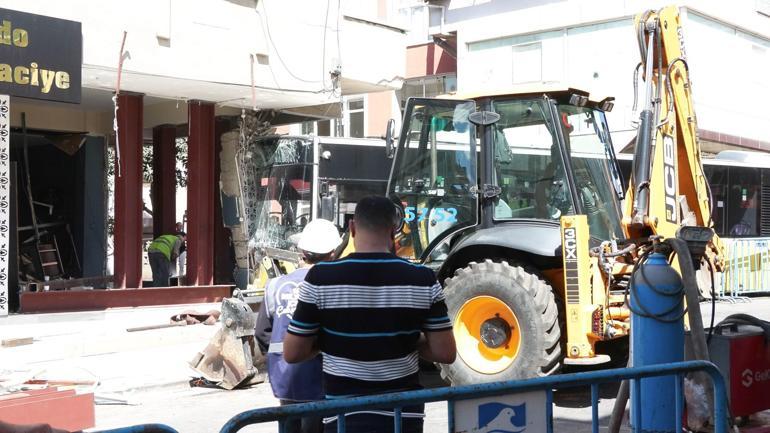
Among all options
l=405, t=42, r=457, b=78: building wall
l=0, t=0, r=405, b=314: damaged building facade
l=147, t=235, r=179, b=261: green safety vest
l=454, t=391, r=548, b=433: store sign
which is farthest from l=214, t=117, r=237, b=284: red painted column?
l=454, t=391, r=548, b=433: store sign

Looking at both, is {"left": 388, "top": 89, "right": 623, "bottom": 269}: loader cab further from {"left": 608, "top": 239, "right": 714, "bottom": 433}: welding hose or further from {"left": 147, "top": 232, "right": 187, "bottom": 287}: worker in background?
{"left": 147, "top": 232, "right": 187, "bottom": 287}: worker in background

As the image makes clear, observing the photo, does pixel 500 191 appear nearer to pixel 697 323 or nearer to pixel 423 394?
pixel 697 323

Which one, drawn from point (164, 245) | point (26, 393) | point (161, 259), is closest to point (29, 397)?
point (26, 393)

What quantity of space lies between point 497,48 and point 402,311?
80.4 ft

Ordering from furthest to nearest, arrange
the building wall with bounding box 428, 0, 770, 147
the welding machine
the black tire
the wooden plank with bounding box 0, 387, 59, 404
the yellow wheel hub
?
the building wall with bounding box 428, 0, 770, 147, the yellow wheel hub, the black tire, the wooden plank with bounding box 0, 387, 59, 404, the welding machine

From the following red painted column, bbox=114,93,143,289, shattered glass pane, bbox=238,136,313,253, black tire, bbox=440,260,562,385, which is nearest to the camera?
black tire, bbox=440,260,562,385

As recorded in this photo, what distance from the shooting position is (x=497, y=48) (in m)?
27.6

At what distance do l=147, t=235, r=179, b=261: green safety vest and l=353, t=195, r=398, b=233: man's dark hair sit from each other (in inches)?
569

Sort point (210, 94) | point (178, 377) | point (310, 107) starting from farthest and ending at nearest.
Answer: point (310, 107)
point (210, 94)
point (178, 377)

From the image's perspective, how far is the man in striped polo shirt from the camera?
3863 millimetres

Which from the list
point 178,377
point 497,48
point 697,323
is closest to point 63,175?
point 178,377

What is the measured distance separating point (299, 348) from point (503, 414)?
0.89 metres

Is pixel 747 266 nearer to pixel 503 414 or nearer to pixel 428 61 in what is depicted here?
pixel 428 61

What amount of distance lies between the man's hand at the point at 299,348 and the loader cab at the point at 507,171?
454 centimetres
